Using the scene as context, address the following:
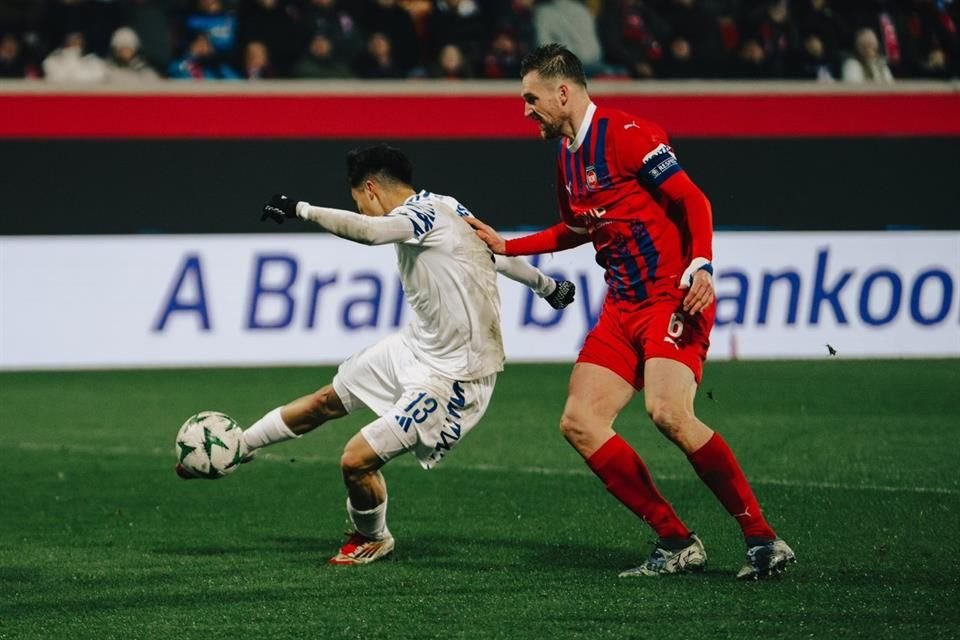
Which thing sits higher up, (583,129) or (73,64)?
(73,64)

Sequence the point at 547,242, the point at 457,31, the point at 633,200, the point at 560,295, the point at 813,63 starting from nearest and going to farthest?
the point at 633,200 → the point at 547,242 → the point at 560,295 → the point at 457,31 → the point at 813,63

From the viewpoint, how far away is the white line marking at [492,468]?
9.07 meters

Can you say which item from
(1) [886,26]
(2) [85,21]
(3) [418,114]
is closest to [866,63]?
(1) [886,26]

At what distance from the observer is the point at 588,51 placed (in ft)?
53.8

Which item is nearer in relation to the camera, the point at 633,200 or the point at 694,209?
the point at 694,209

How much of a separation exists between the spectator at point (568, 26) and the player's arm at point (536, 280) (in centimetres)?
900

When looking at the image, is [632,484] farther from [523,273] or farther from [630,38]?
[630,38]

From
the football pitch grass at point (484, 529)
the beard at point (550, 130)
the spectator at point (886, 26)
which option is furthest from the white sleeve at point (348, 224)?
the spectator at point (886, 26)

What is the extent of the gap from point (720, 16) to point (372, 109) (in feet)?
12.0

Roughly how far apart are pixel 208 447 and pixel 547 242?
1644mm

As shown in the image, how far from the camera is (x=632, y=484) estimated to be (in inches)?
265

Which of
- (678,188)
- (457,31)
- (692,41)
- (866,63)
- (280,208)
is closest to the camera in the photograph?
(280,208)

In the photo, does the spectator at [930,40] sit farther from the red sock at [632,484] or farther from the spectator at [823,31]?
the red sock at [632,484]

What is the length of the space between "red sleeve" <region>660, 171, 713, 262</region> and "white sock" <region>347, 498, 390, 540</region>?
A: 1690mm
